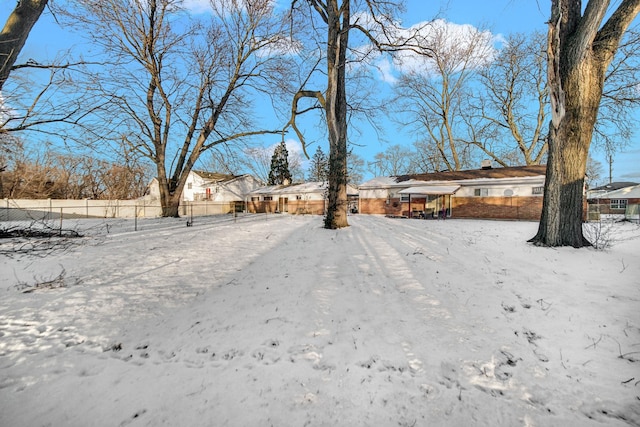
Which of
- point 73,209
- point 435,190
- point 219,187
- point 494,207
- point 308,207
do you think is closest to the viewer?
point 494,207

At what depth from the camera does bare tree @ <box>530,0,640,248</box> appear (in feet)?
19.9

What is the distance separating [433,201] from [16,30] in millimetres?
23646

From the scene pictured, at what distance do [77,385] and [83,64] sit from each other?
6.49 metres

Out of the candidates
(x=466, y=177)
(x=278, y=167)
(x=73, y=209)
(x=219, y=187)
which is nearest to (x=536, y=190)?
(x=466, y=177)

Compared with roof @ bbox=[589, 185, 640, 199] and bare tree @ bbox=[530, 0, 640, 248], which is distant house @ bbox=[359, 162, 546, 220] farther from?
roof @ bbox=[589, 185, 640, 199]

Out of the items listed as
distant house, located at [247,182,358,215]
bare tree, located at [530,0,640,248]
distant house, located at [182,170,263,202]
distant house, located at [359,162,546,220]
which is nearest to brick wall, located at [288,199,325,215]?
distant house, located at [247,182,358,215]

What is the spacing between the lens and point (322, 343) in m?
2.81

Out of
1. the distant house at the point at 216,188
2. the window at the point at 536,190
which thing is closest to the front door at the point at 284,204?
the distant house at the point at 216,188

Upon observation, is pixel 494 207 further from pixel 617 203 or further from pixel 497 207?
pixel 617 203

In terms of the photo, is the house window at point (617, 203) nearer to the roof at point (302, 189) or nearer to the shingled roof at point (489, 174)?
the shingled roof at point (489, 174)

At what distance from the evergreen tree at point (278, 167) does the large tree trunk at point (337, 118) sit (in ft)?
136

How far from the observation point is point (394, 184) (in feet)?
83.8

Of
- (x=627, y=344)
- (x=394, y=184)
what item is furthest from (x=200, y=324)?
(x=394, y=184)

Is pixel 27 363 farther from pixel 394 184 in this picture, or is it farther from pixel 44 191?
pixel 44 191
